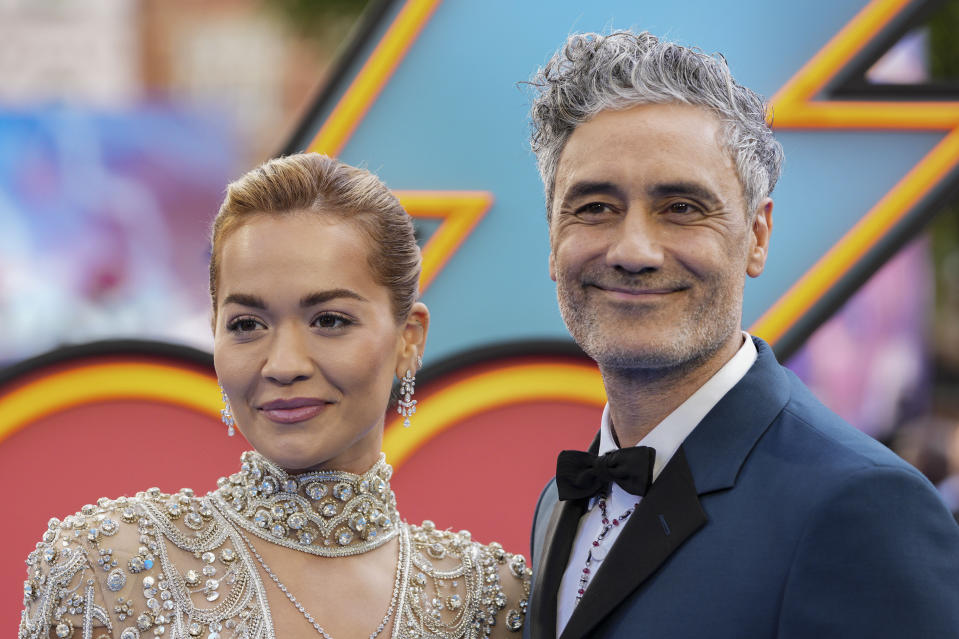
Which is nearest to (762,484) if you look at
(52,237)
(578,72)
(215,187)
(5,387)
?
(578,72)

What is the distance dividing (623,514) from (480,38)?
2330mm

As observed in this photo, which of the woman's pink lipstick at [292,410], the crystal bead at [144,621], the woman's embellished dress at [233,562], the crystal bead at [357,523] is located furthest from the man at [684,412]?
the crystal bead at [144,621]

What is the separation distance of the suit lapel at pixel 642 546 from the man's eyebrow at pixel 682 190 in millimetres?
544

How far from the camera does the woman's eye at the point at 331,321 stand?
7.55 ft

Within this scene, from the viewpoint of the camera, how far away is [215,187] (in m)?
7.36

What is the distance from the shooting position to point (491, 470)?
13.1 ft

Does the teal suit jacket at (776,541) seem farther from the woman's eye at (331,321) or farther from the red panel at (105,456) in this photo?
the red panel at (105,456)

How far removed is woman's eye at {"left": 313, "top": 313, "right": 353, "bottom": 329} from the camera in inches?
90.7

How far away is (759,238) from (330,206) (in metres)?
0.92

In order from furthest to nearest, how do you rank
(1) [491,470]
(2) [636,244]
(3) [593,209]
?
(1) [491,470] < (3) [593,209] < (2) [636,244]

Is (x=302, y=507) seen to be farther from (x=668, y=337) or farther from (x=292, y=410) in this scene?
(x=668, y=337)

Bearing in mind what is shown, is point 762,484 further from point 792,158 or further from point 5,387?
point 5,387

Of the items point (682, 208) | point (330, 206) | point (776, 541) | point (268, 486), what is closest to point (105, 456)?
point (268, 486)

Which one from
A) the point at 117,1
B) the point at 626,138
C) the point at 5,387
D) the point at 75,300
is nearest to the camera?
the point at 626,138
